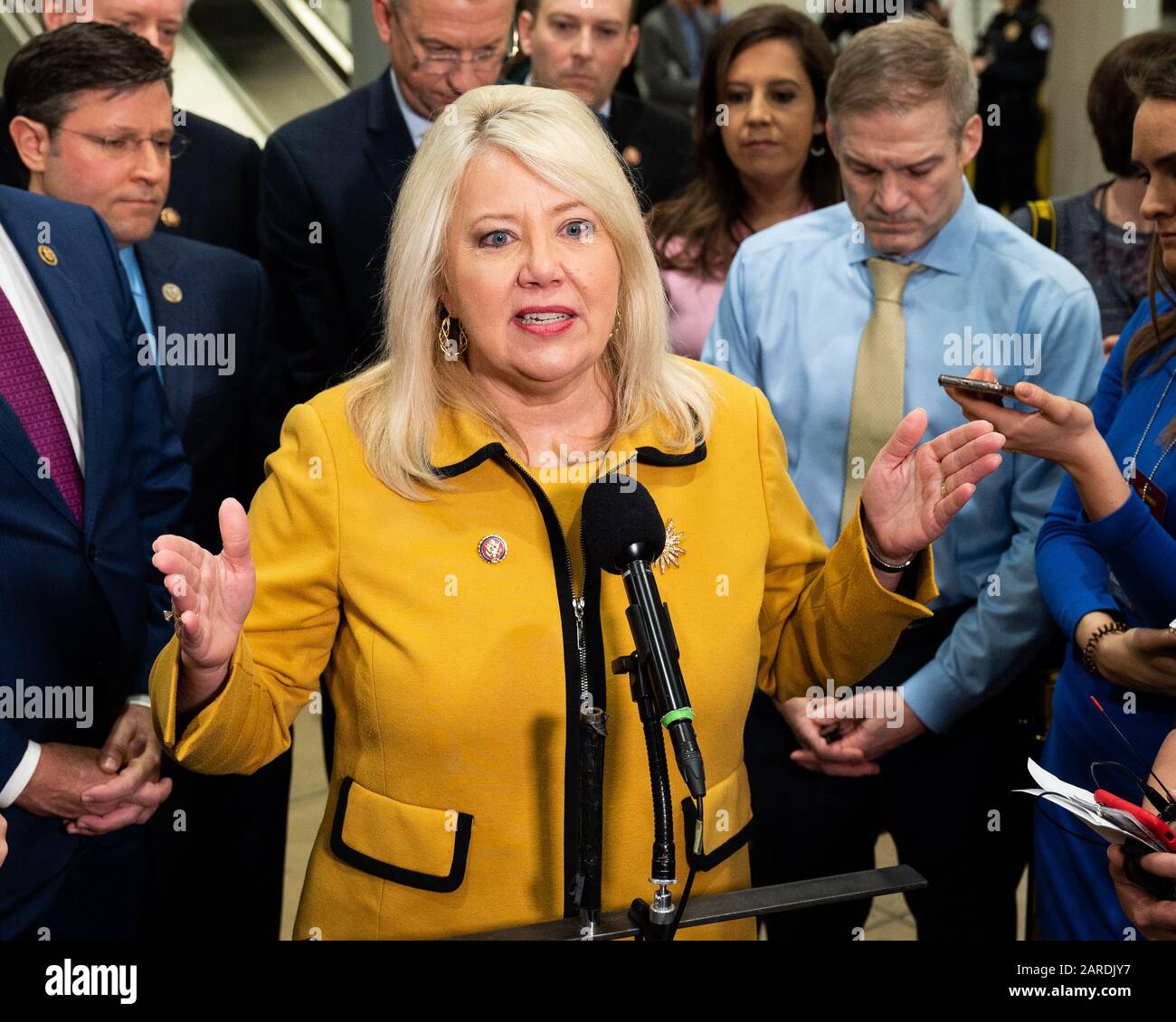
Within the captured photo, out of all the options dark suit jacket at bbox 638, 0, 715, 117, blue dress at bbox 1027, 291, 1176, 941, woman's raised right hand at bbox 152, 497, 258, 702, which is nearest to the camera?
woman's raised right hand at bbox 152, 497, 258, 702

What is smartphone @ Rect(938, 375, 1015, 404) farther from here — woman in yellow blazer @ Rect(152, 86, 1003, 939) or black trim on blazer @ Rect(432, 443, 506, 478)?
black trim on blazer @ Rect(432, 443, 506, 478)

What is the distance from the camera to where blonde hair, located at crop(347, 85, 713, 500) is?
6.23 feet

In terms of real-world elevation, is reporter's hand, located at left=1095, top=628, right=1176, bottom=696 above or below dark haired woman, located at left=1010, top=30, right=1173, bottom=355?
below

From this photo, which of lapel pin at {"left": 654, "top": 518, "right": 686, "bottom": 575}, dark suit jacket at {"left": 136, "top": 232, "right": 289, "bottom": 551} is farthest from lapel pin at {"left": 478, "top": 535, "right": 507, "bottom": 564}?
dark suit jacket at {"left": 136, "top": 232, "right": 289, "bottom": 551}

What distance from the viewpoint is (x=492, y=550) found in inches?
74.0

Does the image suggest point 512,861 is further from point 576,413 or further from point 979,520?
point 979,520

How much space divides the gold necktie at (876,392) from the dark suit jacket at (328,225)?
1078 millimetres

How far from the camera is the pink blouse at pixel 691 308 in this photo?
3.25 metres

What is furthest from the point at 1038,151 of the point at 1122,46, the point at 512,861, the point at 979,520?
the point at 512,861

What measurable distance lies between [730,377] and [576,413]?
0.26m

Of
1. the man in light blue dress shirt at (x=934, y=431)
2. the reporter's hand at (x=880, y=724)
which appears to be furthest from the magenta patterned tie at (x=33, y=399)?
the reporter's hand at (x=880, y=724)

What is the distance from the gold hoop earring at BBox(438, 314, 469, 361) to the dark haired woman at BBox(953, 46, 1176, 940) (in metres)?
0.73

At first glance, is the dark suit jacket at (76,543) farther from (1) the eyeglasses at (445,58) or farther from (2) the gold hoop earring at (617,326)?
(1) the eyeglasses at (445,58)

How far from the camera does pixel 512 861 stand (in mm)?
1869
